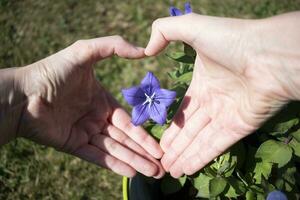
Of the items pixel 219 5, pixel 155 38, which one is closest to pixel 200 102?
pixel 155 38

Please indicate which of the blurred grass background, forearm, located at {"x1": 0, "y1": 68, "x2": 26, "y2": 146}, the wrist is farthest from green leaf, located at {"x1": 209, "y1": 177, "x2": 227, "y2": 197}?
the blurred grass background

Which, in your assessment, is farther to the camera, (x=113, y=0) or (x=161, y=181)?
(x=113, y=0)

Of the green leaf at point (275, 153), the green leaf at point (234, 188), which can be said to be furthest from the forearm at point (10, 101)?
the green leaf at point (275, 153)

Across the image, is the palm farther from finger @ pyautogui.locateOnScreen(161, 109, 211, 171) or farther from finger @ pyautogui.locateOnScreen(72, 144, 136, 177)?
finger @ pyautogui.locateOnScreen(72, 144, 136, 177)

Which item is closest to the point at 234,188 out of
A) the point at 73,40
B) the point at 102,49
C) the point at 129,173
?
the point at 129,173

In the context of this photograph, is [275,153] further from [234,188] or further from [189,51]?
[189,51]

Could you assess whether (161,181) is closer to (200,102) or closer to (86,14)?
A: (200,102)

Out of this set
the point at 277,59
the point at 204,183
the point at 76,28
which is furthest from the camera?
the point at 76,28
